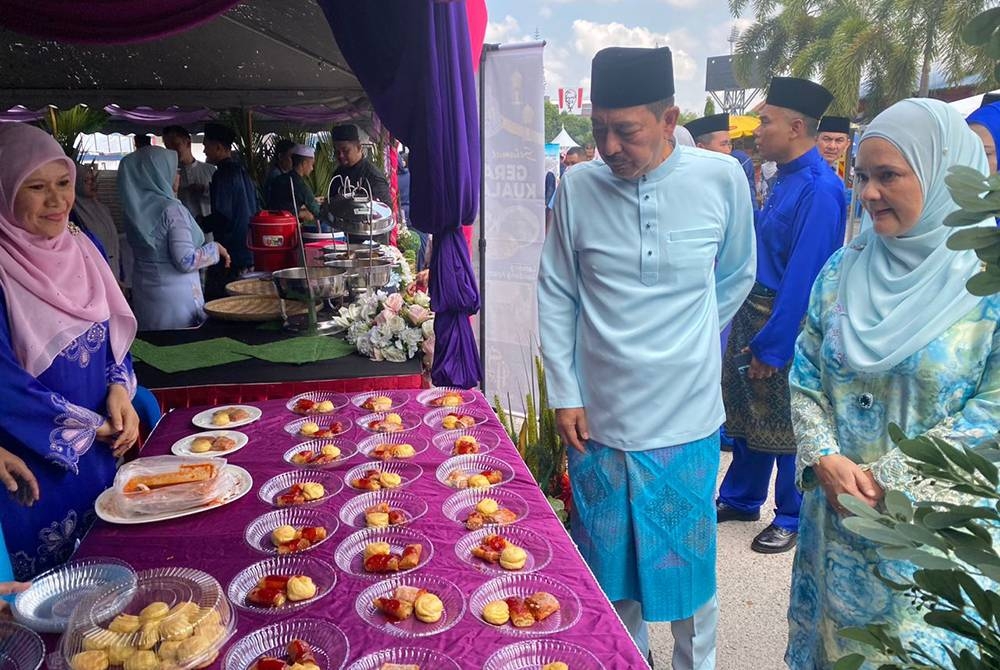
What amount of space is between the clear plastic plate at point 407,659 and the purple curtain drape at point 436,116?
172 centimetres

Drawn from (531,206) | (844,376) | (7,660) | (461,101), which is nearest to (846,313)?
(844,376)

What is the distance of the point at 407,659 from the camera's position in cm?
112

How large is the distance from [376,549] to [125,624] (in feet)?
1.55

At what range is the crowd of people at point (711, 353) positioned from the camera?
1.40 metres

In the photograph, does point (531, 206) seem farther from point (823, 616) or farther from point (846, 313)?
point (823, 616)

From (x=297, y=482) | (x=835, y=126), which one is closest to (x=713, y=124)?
(x=835, y=126)

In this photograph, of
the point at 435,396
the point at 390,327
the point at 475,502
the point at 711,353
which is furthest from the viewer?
the point at 390,327

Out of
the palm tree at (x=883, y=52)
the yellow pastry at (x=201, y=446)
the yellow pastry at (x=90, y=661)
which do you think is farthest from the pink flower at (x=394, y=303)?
the palm tree at (x=883, y=52)

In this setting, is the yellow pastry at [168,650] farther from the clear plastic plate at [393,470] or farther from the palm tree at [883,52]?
the palm tree at [883,52]

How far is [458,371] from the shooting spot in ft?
9.25

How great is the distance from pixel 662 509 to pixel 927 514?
4.26 ft

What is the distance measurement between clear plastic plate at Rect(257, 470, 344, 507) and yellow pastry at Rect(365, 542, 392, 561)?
0.94 ft

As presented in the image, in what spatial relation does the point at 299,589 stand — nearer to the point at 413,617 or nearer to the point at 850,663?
the point at 413,617

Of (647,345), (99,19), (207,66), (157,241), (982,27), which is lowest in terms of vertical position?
(647,345)
